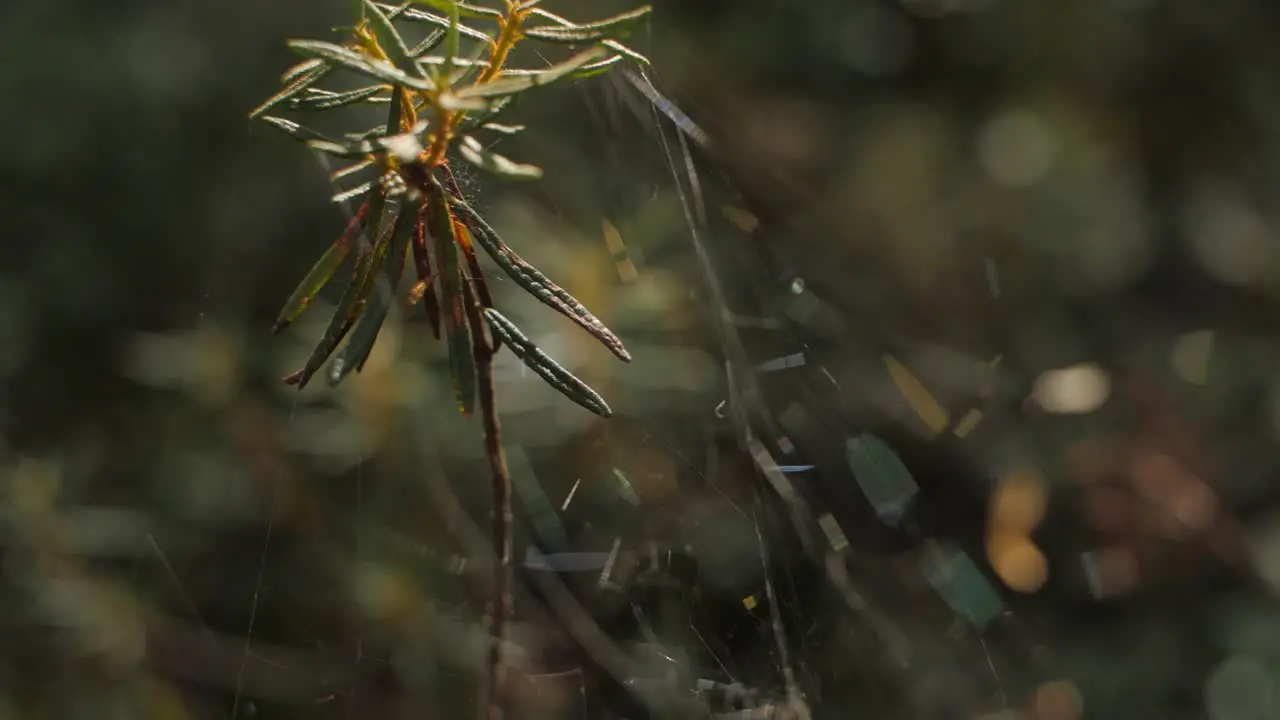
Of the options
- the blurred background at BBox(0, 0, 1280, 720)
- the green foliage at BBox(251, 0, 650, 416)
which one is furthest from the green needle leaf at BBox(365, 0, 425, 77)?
the blurred background at BBox(0, 0, 1280, 720)

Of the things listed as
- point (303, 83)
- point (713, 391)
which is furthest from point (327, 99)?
point (713, 391)

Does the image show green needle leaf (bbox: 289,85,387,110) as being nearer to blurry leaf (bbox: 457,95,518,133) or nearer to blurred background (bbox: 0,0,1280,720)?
blurry leaf (bbox: 457,95,518,133)

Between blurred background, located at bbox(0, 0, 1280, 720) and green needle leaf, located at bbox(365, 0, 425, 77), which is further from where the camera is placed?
blurred background, located at bbox(0, 0, 1280, 720)

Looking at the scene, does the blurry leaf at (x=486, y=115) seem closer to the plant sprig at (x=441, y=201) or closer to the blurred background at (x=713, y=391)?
the plant sprig at (x=441, y=201)

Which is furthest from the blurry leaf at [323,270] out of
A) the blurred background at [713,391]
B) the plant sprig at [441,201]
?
the blurred background at [713,391]

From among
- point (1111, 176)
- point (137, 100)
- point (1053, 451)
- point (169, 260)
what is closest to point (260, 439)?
point (169, 260)

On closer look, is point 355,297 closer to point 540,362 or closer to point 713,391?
point 540,362
